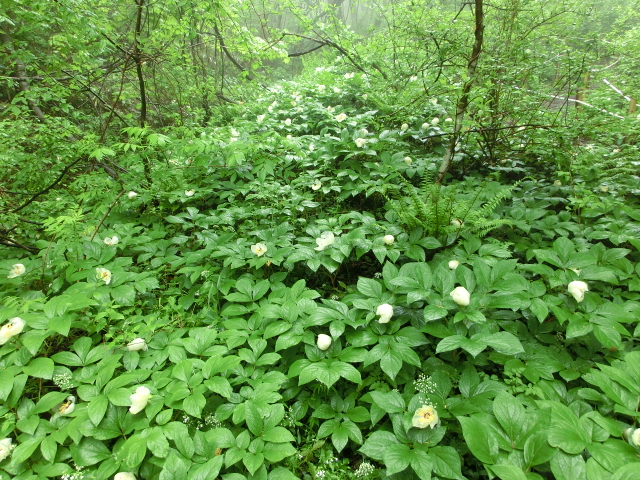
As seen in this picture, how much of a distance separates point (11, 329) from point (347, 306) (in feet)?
5.51

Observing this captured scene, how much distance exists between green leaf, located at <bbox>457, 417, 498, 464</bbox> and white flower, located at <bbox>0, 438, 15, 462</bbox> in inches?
71.6

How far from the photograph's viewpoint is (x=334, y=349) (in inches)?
59.1

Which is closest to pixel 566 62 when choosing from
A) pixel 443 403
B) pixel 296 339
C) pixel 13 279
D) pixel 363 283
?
pixel 363 283

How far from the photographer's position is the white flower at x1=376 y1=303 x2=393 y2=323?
1.46 m

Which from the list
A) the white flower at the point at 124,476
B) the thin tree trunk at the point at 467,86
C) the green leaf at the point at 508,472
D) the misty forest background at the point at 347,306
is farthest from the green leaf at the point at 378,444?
the thin tree trunk at the point at 467,86

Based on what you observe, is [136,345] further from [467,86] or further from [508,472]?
[467,86]

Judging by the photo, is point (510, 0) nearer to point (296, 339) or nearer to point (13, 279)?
point (296, 339)

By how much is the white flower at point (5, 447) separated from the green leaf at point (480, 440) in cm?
182

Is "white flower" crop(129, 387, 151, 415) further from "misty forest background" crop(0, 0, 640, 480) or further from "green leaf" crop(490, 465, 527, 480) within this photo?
"green leaf" crop(490, 465, 527, 480)

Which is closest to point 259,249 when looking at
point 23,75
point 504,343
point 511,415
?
point 504,343

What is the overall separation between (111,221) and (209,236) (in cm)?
119

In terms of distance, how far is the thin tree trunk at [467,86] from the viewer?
2.29 meters

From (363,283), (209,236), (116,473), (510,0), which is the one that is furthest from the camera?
(510,0)

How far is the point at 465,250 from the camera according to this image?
1928 millimetres
